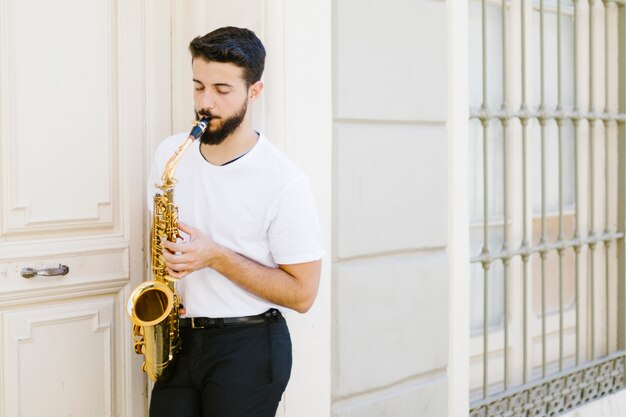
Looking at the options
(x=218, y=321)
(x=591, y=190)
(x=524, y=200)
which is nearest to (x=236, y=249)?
(x=218, y=321)

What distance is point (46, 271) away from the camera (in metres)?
2.92

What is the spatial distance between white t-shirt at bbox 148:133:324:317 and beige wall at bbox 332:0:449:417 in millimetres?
736

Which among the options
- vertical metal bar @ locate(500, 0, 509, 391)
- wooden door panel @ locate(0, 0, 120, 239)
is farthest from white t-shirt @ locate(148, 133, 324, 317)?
vertical metal bar @ locate(500, 0, 509, 391)

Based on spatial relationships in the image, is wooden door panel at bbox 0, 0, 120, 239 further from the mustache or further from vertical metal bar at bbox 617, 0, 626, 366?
vertical metal bar at bbox 617, 0, 626, 366

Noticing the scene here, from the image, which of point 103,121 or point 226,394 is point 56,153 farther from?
point 226,394

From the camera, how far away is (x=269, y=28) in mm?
3154

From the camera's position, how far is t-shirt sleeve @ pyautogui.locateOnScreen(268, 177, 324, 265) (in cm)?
266

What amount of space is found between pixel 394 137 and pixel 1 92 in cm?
162

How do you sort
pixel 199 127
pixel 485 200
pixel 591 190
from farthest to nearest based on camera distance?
pixel 591 190 < pixel 485 200 < pixel 199 127

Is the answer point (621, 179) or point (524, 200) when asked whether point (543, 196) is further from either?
point (621, 179)

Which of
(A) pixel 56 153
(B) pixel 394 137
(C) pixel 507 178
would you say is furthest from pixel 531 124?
(A) pixel 56 153

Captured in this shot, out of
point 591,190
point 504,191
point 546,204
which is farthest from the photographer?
point 591,190

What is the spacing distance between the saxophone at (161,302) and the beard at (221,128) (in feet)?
0.10

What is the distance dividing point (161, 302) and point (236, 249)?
290mm
